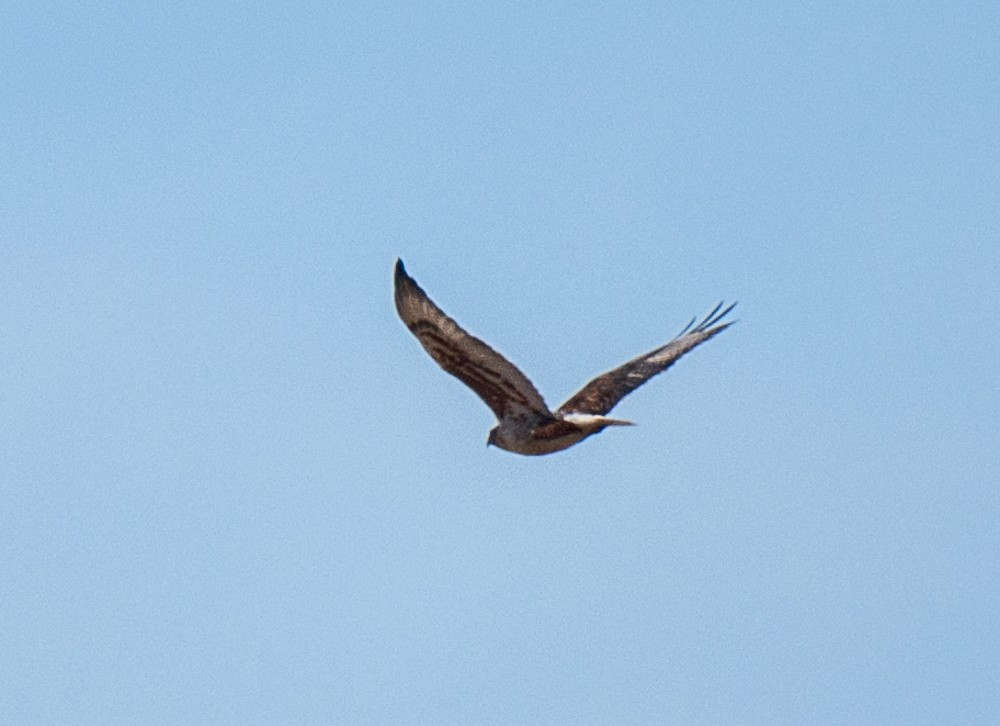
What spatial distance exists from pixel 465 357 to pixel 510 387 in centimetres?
71

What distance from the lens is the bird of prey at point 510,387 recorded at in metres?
27.4

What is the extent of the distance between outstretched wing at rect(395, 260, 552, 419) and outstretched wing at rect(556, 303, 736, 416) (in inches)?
41.8

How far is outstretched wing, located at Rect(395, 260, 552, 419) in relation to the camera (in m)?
27.3

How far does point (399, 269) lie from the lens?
27328mm

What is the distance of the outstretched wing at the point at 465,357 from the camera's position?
89.7 feet

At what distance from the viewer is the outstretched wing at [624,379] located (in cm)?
2988

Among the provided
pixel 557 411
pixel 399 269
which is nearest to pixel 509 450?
pixel 557 411

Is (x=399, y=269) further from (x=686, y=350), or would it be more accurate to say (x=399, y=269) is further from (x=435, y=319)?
(x=686, y=350)

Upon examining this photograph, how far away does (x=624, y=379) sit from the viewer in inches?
1188

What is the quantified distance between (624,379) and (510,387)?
97.5 inches

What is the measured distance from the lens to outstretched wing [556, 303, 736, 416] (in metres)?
29.9

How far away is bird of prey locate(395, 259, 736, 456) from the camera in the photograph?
27391mm

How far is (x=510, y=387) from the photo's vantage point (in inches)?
1107

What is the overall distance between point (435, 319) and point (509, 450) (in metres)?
2.26
